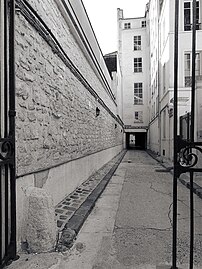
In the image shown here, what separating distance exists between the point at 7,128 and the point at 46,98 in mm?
1665

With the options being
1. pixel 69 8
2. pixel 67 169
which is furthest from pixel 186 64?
pixel 67 169

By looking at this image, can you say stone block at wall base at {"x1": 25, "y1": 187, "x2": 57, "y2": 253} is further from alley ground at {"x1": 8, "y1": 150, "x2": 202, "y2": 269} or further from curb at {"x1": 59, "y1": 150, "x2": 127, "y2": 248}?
curb at {"x1": 59, "y1": 150, "x2": 127, "y2": 248}

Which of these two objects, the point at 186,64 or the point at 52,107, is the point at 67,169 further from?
the point at 186,64

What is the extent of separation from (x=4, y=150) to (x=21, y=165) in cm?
71

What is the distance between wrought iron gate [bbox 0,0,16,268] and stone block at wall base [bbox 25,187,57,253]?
13.0 inches

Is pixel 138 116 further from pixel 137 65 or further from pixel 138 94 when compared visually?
pixel 137 65

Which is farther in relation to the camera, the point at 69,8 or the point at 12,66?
the point at 69,8

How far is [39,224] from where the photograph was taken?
309cm

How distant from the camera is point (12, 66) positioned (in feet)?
8.66

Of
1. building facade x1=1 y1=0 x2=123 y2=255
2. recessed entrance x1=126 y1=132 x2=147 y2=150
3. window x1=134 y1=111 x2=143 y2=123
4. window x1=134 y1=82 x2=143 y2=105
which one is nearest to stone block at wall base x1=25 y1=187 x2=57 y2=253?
building facade x1=1 y1=0 x2=123 y2=255

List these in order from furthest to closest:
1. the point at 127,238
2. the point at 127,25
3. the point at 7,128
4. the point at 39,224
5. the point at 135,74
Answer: the point at 127,25
the point at 135,74
the point at 127,238
the point at 39,224
the point at 7,128

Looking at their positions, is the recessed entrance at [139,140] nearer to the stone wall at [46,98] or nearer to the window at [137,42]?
the window at [137,42]

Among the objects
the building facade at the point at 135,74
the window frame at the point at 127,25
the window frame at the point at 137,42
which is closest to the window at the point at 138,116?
the building facade at the point at 135,74

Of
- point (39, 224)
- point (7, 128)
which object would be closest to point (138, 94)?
point (39, 224)
